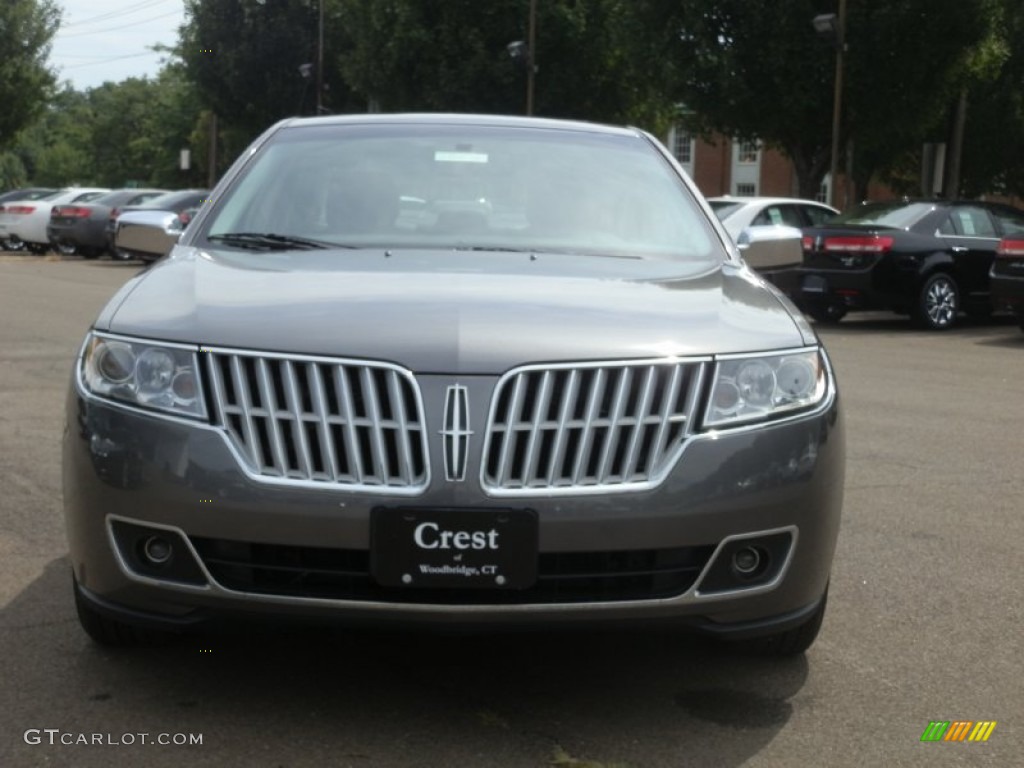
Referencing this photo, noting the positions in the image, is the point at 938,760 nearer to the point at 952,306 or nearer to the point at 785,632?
the point at 785,632

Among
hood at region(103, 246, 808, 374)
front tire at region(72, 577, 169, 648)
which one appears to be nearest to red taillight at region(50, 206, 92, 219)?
hood at region(103, 246, 808, 374)

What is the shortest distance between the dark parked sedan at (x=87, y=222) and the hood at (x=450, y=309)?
95.0 feet

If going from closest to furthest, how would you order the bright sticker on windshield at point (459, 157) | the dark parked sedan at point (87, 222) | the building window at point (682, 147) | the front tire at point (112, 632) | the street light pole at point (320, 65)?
the front tire at point (112, 632) < the bright sticker on windshield at point (459, 157) < the dark parked sedan at point (87, 222) < the street light pole at point (320, 65) < the building window at point (682, 147)

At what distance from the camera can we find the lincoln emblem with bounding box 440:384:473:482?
3523 mm

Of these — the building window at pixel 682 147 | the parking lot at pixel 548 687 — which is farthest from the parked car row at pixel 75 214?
the building window at pixel 682 147

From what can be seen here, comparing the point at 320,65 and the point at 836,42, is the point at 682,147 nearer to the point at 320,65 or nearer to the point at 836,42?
the point at 320,65

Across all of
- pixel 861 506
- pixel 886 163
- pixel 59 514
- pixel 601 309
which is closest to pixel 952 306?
pixel 861 506

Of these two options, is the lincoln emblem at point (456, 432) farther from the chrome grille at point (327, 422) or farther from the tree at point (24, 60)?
the tree at point (24, 60)

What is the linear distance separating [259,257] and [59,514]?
6.70 ft

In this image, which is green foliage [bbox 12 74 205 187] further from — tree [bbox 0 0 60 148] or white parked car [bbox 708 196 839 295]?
white parked car [bbox 708 196 839 295]

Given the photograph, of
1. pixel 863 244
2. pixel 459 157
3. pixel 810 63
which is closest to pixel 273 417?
pixel 459 157

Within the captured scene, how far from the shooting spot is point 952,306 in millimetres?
18016

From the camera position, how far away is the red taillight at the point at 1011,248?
16.4 meters

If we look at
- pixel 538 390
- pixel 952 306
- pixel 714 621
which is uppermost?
pixel 538 390
